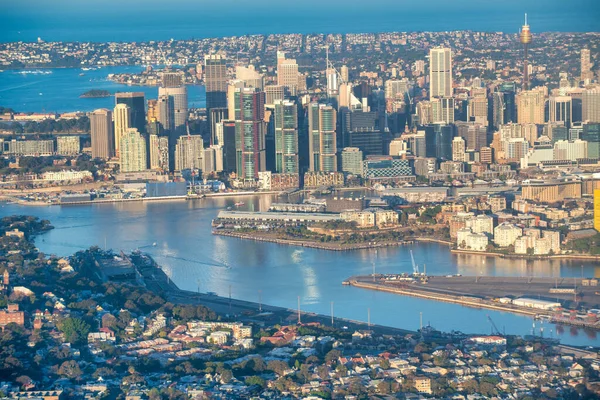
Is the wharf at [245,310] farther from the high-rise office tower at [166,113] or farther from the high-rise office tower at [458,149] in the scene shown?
the high-rise office tower at [166,113]

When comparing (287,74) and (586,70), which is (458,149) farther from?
(287,74)

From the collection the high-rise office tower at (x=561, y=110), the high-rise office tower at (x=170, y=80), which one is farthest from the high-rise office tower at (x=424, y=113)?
the high-rise office tower at (x=170, y=80)

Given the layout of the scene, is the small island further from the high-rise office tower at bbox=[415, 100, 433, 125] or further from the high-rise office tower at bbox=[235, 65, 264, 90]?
the high-rise office tower at bbox=[415, 100, 433, 125]

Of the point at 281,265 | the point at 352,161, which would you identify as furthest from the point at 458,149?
the point at 281,265

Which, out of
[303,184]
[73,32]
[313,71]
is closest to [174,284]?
[303,184]

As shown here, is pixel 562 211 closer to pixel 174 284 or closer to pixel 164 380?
pixel 174 284

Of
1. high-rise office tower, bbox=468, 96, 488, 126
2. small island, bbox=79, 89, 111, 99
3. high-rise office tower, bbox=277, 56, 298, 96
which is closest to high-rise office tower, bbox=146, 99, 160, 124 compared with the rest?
high-rise office tower, bbox=277, 56, 298, 96
